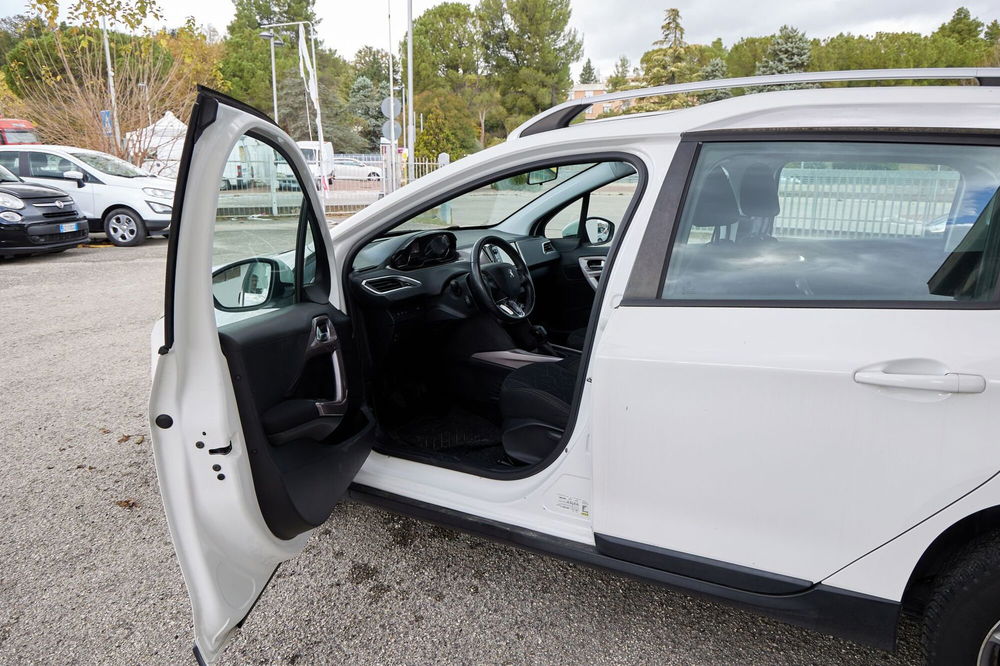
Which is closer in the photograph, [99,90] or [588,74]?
[99,90]

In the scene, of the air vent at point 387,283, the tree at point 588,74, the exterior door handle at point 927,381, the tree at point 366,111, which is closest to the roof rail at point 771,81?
the exterior door handle at point 927,381

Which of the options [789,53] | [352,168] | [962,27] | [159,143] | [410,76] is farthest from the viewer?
[962,27]

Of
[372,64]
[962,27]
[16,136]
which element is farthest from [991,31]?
[372,64]

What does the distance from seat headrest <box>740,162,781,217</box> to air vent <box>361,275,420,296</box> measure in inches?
60.8

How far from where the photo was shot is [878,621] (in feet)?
5.03

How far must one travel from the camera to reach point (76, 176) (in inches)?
408

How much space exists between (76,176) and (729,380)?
11.9m

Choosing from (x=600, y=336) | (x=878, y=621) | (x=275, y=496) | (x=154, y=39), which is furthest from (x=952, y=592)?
(x=154, y=39)

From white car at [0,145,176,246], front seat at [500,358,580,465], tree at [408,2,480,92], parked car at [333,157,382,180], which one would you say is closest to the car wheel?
white car at [0,145,176,246]

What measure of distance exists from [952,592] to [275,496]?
5.66 feet

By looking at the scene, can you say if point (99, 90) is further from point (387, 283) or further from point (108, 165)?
point (387, 283)

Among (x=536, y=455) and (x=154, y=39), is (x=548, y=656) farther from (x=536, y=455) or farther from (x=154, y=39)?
(x=154, y=39)

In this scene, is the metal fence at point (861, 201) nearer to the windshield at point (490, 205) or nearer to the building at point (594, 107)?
the building at point (594, 107)

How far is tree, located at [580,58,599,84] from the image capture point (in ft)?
262
